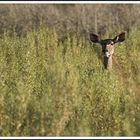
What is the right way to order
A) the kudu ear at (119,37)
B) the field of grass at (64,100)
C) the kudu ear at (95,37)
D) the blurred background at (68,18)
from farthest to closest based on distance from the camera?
the blurred background at (68,18) → the kudu ear at (95,37) → the kudu ear at (119,37) → the field of grass at (64,100)

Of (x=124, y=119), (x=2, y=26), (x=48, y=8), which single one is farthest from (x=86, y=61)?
(x=48, y=8)

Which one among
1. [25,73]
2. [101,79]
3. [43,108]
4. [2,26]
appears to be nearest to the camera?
[43,108]

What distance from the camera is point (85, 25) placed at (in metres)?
13.6

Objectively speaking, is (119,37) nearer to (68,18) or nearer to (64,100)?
(64,100)

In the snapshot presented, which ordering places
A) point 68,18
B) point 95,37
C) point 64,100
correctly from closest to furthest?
point 64,100 → point 95,37 → point 68,18

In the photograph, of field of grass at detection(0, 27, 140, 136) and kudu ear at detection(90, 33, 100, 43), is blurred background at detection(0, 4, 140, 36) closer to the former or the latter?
kudu ear at detection(90, 33, 100, 43)

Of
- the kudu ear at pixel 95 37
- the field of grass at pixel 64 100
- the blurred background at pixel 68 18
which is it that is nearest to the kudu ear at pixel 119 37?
the kudu ear at pixel 95 37

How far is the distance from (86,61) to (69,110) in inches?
117

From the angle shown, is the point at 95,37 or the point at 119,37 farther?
the point at 95,37

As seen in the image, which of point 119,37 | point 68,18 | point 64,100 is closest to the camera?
point 64,100

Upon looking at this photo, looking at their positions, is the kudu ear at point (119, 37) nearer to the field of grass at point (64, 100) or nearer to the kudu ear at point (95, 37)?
the kudu ear at point (95, 37)

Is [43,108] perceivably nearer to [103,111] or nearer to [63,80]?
[63,80]

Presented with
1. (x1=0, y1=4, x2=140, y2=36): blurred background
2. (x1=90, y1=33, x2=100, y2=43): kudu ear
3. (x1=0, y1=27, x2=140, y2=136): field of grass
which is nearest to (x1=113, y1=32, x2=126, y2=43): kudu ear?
(x1=90, y1=33, x2=100, y2=43): kudu ear

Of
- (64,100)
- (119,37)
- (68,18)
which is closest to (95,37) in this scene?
(119,37)
